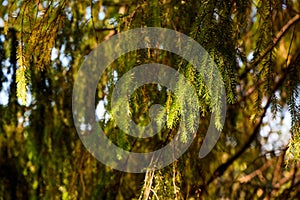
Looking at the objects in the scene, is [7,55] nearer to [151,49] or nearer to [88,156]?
[88,156]

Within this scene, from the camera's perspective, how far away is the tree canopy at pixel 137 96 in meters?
1.45

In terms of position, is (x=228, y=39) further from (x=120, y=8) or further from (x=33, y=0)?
(x=120, y=8)

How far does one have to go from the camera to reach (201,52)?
4.50 feet

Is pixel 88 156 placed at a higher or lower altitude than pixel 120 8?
lower

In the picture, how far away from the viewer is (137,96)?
1.54 metres

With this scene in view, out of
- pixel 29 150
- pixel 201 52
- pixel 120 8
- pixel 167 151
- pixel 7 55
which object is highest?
pixel 120 8

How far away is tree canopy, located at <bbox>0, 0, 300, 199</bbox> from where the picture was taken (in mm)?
1454

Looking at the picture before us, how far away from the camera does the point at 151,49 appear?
5.49 feet

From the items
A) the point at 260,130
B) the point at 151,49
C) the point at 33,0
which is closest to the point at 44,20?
the point at 33,0

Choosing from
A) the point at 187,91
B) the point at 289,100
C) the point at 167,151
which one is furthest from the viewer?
the point at 167,151

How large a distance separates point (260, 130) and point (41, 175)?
1206mm

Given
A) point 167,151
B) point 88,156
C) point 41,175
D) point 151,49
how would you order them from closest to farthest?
point 167,151
point 151,49
point 88,156
point 41,175

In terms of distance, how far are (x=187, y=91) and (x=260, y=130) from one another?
1523 millimetres

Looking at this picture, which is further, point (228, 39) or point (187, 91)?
point (228, 39)
